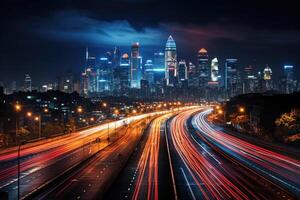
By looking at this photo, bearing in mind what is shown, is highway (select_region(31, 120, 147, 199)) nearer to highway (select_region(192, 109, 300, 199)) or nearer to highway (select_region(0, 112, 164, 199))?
highway (select_region(0, 112, 164, 199))

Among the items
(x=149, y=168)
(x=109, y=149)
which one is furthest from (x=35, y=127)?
(x=149, y=168)

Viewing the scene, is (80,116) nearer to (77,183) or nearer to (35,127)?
(35,127)

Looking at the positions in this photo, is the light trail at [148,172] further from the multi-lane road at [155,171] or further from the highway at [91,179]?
the highway at [91,179]

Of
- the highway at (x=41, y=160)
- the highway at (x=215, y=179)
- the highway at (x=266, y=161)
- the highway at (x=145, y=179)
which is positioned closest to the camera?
the highway at (x=215, y=179)

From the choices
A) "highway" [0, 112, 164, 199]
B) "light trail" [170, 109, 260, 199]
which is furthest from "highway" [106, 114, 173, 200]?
"highway" [0, 112, 164, 199]

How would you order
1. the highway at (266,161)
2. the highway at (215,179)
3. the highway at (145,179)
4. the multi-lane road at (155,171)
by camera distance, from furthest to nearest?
the highway at (266,161) < the multi-lane road at (155,171) < the highway at (145,179) < the highway at (215,179)

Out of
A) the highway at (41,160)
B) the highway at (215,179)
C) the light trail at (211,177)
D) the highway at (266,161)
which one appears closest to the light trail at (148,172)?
the highway at (215,179)
